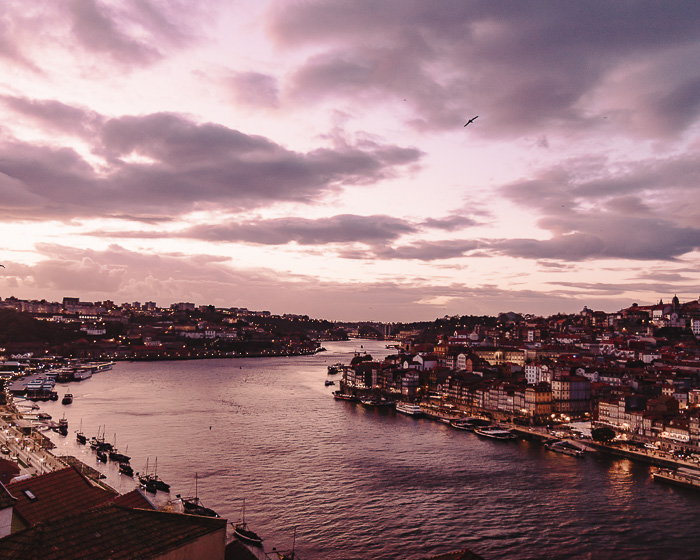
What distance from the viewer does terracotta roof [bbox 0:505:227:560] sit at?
4.45 meters

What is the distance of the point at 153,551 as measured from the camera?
4863 mm

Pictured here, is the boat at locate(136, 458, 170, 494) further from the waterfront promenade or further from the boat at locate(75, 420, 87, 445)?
Result: the boat at locate(75, 420, 87, 445)

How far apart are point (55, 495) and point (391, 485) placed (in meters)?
13.0

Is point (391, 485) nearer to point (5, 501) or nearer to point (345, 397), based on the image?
point (5, 501)

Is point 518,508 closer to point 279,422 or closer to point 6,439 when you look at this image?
point 279,422

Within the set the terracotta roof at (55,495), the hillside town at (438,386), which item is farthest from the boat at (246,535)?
the terracotta roof at (55,495)

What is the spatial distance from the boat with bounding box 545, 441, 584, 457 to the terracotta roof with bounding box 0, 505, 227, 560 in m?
23.7

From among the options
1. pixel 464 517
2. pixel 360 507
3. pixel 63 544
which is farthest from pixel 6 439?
pixel 63 544

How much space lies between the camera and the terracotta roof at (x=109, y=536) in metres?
4.45

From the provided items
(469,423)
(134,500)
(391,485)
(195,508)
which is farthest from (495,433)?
(134,500)

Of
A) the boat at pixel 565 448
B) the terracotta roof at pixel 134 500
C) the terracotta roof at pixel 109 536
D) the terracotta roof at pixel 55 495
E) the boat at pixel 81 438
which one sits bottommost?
the boat at pixel 81 438

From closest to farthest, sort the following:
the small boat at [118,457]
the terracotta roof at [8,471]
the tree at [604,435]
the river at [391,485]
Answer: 1. the terracotta roof at [8,471]
2. the river at [391,485]
3. the small boat at [118,457]
4. the tree at [604,435]

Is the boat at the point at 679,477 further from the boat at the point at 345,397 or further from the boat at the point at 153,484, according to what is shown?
the boat at the point at 345,397

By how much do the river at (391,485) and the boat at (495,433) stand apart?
2.77 ft
